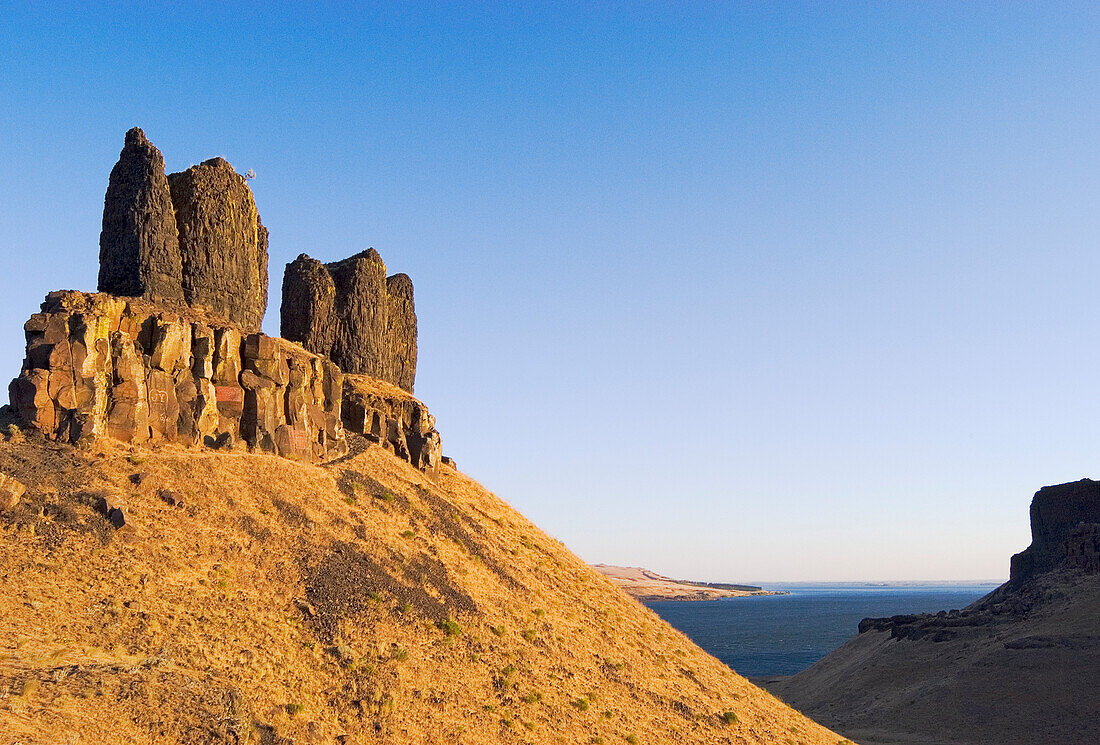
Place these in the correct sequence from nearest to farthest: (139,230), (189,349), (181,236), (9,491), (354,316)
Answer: (9,491) → (189,349) → (139,230) → (181,236) → (354,316)

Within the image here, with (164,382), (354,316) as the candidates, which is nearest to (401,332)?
(354,316)

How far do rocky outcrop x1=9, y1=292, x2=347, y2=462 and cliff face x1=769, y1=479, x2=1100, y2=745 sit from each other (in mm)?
41908

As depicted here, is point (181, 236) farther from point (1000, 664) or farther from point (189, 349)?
point (1000, 664)

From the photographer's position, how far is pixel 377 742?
78.8ft

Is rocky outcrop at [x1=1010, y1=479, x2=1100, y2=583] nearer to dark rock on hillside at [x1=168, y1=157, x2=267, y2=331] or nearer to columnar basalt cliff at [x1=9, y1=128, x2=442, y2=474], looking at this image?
columnar basalt cliff at [x1=9, y1=128, x2=442, y2=474]

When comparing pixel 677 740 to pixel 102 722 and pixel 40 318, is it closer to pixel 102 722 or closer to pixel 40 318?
pixel 102 722

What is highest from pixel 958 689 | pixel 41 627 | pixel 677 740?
pixel 41 627

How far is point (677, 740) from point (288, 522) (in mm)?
15707

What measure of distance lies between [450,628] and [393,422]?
45.0 ft

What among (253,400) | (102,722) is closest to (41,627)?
(102,722)

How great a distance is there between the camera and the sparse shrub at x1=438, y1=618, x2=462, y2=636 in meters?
30.3

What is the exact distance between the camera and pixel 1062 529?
8800 cm

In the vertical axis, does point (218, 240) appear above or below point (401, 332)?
above

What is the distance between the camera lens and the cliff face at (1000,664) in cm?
5750
